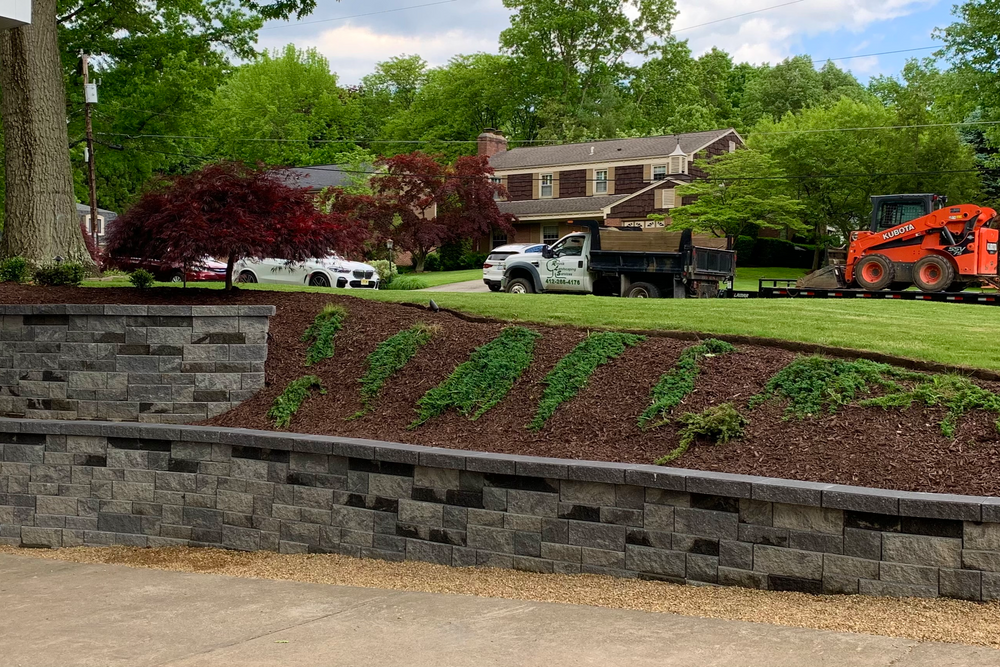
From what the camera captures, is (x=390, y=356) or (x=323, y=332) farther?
(x=323, y=332)

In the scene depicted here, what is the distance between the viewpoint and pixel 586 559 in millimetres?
6191

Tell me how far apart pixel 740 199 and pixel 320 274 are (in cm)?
1799

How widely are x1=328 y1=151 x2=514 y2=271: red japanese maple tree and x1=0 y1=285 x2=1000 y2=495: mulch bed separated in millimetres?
28174

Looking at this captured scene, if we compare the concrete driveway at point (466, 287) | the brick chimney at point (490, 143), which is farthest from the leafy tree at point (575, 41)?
the concrete driveway at point (466, 287)

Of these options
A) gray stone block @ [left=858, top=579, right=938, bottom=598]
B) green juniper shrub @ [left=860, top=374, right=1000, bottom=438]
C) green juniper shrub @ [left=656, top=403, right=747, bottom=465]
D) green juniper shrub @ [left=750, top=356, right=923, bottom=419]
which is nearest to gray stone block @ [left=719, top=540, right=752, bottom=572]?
gray stone block @ [left=858, top=579, right=938, bottom=598]

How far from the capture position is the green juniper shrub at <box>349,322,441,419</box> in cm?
830

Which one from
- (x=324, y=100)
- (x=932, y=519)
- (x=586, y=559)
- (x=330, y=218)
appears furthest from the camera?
(x=324, y=100)

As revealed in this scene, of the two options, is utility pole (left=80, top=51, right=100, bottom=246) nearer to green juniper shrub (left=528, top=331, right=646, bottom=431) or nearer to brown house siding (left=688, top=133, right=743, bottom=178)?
green juniper shrub (left=528, top=331, right=646, bottom=431)

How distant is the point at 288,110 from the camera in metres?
62.7

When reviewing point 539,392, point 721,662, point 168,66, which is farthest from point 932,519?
point 168,66

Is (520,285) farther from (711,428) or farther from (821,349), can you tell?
(711,428)

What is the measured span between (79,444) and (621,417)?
491cm

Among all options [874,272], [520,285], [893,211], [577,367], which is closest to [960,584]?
[577,367]

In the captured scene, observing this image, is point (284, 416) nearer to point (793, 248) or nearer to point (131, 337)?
point (131, 337)
